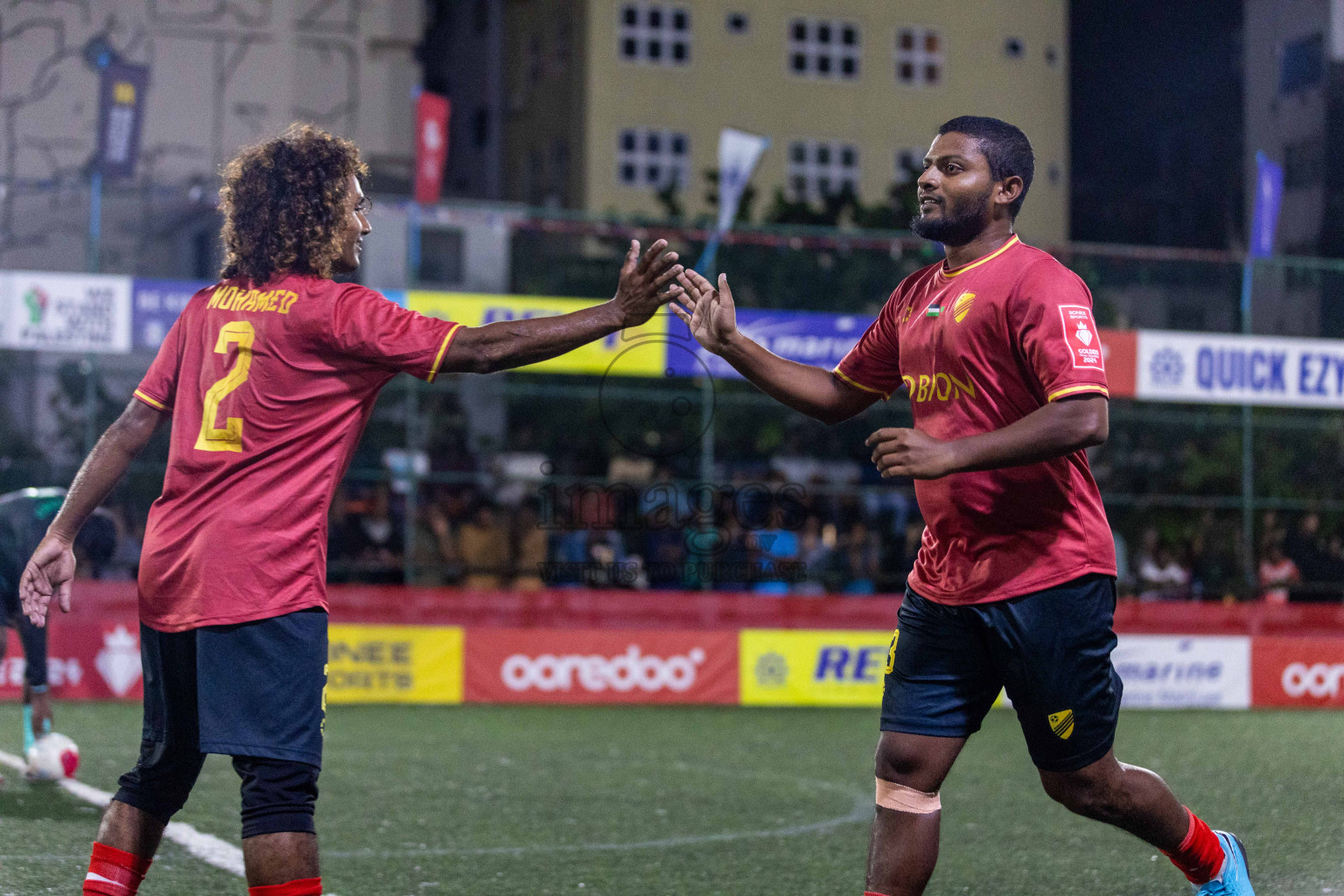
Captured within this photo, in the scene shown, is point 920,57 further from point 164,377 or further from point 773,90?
point 164,377

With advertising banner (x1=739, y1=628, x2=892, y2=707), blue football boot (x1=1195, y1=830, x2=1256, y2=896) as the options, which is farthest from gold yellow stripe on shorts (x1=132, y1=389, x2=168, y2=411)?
advertising banner (x1=739, y1=628, x2=892, y2=707)

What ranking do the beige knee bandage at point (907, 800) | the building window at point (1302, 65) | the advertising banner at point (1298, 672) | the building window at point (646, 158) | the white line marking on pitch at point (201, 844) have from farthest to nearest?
the building window at point (646, 158)
the building window at point (1302, 65)
the advertising banner at point (1298, 672)
the white line marking on pitch at point (201, 844)
the beige knee bandage at point (907, 800)

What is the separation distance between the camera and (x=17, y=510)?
308 inches

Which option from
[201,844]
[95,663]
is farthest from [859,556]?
[201,844]

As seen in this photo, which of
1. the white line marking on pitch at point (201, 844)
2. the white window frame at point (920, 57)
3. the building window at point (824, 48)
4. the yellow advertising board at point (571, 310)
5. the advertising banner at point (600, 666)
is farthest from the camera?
the white window frame at point (920, 57)

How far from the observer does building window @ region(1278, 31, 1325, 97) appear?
32344mm

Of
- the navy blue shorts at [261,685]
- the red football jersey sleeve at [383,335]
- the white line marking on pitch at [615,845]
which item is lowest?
the white line marking on pitch at [615,845]

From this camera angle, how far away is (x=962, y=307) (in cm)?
401

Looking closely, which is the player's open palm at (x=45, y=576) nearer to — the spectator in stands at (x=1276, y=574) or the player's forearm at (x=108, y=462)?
the player's forearm at (x=108, y=462)

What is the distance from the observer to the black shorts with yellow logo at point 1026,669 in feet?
12.9

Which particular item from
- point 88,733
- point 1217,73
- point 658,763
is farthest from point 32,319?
point 1217,73

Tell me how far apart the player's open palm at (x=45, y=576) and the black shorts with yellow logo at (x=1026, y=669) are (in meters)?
2.06

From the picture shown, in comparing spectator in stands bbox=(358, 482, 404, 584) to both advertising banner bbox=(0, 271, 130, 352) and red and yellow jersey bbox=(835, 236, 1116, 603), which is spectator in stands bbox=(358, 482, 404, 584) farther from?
red and yellow jersey bbox=(835, 236, 1116, 603)

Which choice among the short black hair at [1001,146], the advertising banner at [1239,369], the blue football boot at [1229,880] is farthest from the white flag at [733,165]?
the blue football boot at [1229,880]
